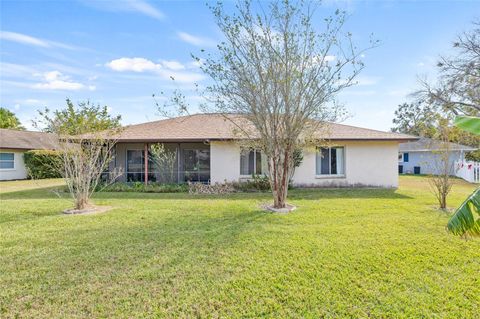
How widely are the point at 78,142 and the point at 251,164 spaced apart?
29.7 feet

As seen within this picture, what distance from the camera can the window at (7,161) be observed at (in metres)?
22.4

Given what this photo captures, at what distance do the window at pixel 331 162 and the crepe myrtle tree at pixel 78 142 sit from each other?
11.6 metres

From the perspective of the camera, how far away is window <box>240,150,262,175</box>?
16562 mm

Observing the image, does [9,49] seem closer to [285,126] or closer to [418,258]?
[285,126]

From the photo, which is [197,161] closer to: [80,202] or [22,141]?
[80,202]

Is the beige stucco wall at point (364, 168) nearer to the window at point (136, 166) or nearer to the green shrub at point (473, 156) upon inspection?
the window at point (136, 166)

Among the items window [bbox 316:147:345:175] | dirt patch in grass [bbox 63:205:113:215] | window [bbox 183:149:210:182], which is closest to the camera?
dirt patch in grass [bbox 63:205:113:215]

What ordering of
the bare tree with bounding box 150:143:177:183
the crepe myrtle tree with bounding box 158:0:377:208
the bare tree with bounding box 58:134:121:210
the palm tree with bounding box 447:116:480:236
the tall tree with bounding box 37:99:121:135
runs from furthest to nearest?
the bare tree with bounding box 150:143:177:183 < the tall tree with bounding box 37:99:121:135 < the bare tree with bounding box 58:134:121:210 < the crepe myrtle tree with bounding box 158:0:377:208 < the palm tree with bounding box 447:116:480:236

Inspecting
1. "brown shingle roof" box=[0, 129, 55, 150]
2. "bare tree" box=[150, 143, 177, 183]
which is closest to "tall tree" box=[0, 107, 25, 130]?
"brown shingle roof" box=[0, 129, 55, 150]

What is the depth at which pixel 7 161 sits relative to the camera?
22.7 meters

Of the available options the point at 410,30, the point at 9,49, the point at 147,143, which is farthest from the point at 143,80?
the point at 410,30

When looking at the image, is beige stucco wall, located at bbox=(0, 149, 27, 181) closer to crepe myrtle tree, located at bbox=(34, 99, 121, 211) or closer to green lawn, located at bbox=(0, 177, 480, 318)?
crepe myrtle tree, located at bbox=(34, 99, 121, 211)

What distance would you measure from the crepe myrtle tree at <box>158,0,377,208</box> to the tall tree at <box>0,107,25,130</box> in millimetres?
46177

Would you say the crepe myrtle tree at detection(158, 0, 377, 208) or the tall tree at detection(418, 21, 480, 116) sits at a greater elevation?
the tall tree at detection(418, 21, 480, 116)
